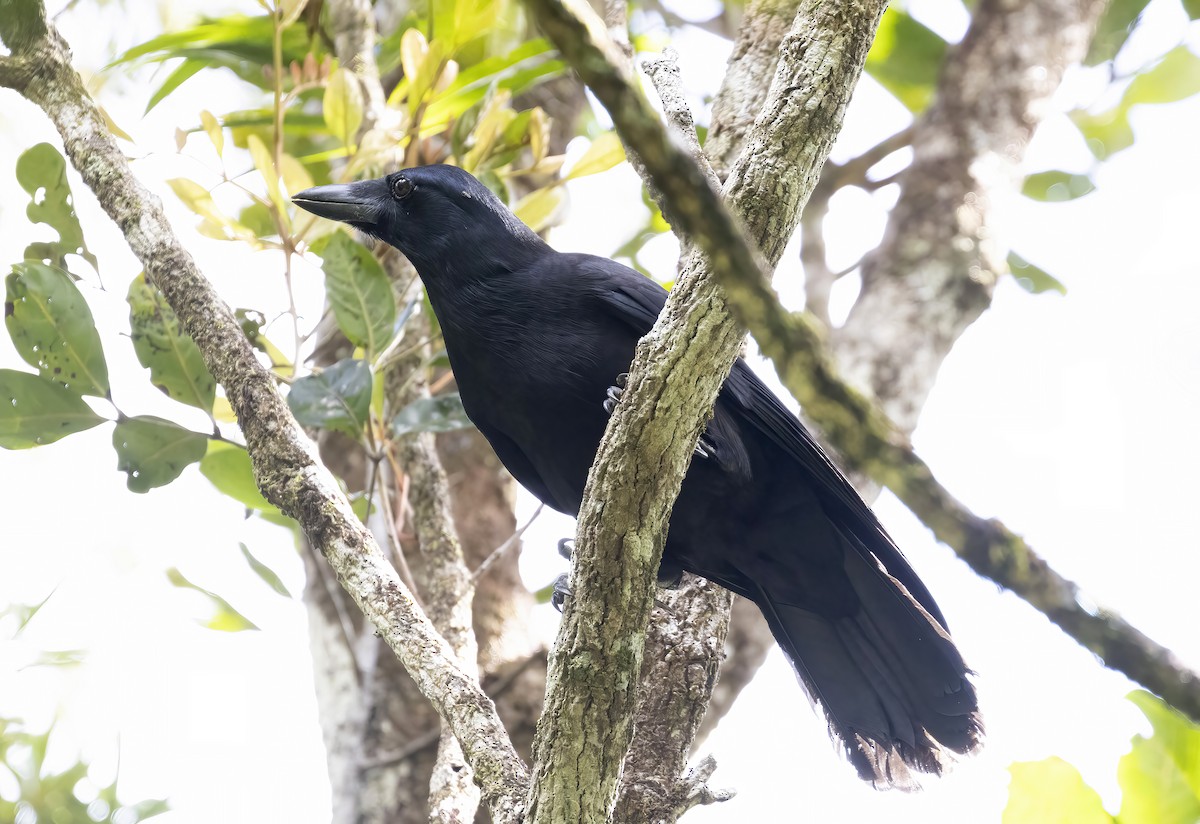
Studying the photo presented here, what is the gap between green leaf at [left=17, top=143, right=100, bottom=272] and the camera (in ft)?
10.2

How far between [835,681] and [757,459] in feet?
2.46

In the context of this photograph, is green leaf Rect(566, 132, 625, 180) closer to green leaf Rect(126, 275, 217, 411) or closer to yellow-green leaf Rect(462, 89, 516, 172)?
yellow-green leaf Rect(462, 89, 516, 172)

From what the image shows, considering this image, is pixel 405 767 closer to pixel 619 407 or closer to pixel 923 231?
pixel 619 407

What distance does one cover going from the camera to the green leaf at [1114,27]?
5086mm

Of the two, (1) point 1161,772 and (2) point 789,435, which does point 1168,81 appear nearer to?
(2) point 789,435

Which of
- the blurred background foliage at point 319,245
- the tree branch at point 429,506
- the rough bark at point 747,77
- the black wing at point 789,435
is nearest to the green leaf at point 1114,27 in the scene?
the blurred background foliage at point 319,245

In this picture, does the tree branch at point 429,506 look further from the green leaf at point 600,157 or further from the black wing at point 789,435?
the black wing at point 789,435

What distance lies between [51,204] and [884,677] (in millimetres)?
2764

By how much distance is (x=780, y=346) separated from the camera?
1.03 m

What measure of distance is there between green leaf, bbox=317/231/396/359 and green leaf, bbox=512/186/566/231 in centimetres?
70

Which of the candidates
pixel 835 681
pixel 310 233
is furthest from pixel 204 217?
pixel 835 681

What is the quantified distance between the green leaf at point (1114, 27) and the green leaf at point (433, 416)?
3579 millimetres

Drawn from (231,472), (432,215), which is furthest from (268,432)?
(432,215)

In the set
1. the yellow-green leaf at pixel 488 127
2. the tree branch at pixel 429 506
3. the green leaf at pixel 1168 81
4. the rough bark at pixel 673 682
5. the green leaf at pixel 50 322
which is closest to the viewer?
the rough bark at pixel 673 682
